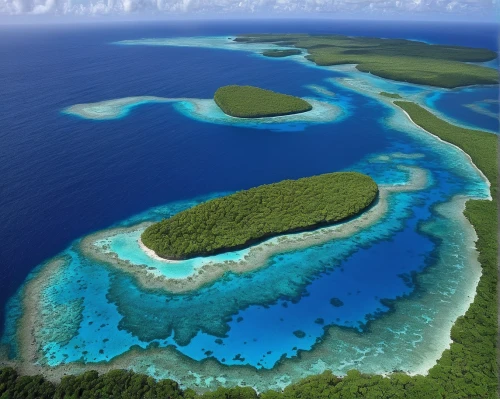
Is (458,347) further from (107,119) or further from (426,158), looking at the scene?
(107,119)

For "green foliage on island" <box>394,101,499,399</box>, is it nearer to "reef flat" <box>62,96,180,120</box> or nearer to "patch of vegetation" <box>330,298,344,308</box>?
"patch of vegetation" <box>330,298,344,308</box>

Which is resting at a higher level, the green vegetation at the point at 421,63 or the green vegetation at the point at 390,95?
the green vegetation at the point at 421,63

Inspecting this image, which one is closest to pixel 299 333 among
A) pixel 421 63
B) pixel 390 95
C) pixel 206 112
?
pixel 206 112

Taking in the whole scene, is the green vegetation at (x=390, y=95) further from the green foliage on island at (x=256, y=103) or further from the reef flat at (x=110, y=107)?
the reef flat at (x=110, y=107)

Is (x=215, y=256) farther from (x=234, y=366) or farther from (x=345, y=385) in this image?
(x=345, y=385)

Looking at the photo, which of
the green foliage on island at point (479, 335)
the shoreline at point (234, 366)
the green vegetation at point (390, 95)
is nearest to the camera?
the green foliage on island at point (479, 335)

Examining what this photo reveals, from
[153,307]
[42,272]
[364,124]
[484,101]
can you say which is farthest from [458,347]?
[484,101]

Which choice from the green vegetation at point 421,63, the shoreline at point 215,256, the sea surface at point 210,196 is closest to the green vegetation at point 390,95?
the sea surface at point 210,196
